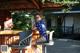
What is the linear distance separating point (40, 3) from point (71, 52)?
12.6m

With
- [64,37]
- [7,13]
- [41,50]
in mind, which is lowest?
[64,37]

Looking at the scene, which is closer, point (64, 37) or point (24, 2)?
point (24, 2)

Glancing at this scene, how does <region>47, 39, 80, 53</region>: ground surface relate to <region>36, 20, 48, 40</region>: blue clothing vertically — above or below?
below

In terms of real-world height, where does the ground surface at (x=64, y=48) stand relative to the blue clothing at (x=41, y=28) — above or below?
below

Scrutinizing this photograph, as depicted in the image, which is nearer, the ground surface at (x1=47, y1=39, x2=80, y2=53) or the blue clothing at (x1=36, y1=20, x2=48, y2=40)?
the blue clothing at (x1=36, y1=20, x2=48, y2=40)

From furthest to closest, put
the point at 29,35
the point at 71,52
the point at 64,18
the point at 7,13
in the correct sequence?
the point at 64,18 < the point at 71,52 < the point at 7,13 < the point at 29,35

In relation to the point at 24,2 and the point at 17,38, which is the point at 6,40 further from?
the point at 24,2

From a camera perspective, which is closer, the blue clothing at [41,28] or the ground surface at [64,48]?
the blue clothing at [41,28]

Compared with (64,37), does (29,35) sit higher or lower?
higher

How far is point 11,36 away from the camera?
10.5 meters

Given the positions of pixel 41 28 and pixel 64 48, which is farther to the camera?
pixel 64 48

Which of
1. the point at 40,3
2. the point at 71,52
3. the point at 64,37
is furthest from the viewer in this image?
the point at 64,37

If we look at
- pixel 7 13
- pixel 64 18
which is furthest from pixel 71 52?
pixel 64 18

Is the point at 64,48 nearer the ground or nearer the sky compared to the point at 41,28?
nearer the ground
